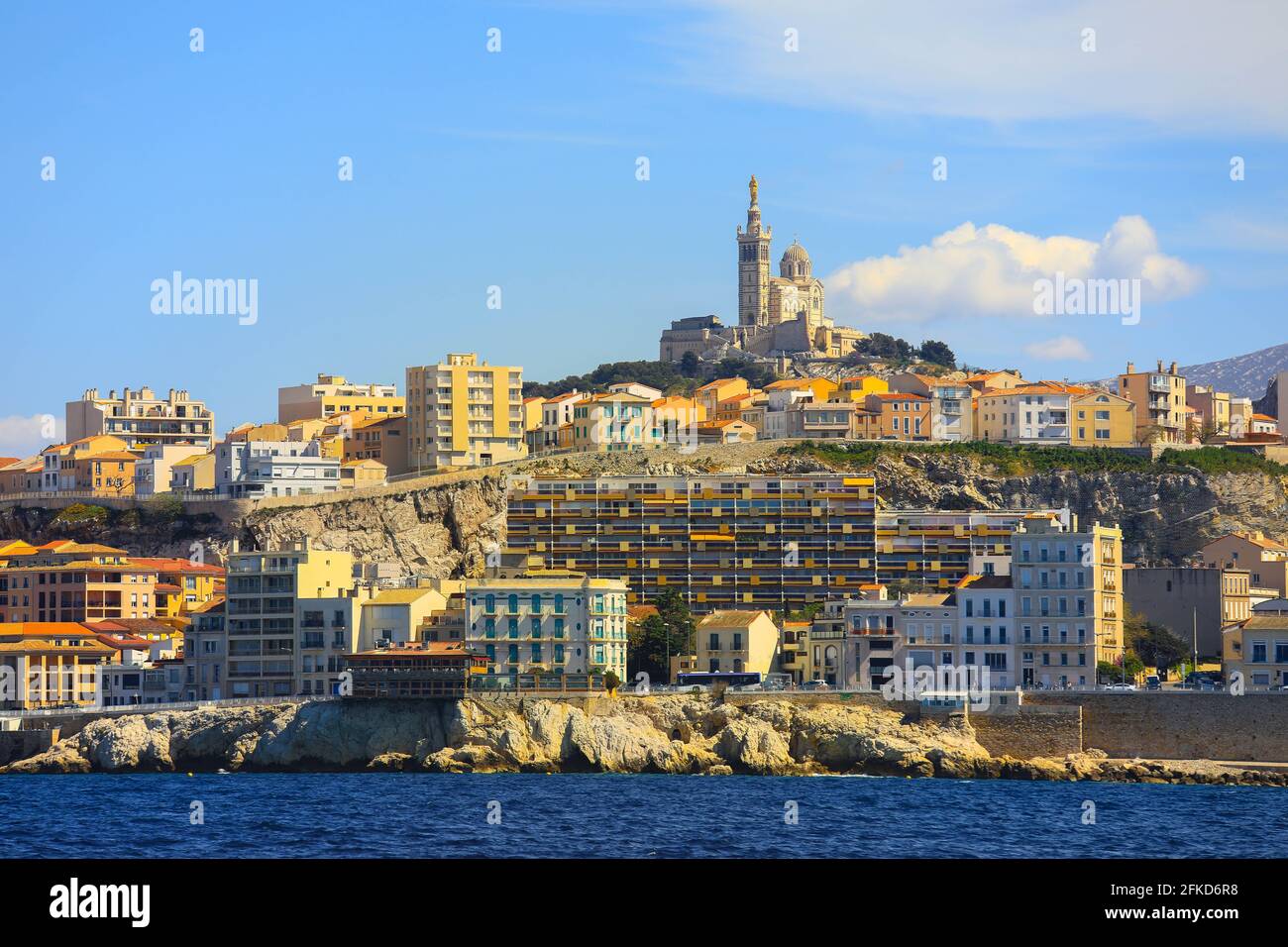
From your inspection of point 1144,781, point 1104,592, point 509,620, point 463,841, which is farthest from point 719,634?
point 463,841

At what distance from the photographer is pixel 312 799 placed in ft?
207

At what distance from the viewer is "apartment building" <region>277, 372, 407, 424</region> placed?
140m

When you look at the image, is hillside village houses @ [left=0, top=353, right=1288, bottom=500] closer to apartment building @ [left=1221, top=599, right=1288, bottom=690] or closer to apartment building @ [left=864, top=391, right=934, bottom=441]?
apartment building @ [left=864, top=391, right=934, bottom=441]

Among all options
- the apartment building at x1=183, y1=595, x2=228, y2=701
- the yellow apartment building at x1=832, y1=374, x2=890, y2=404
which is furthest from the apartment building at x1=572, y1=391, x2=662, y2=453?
the apartment building at x1=183, y1=595, x2=228, y2=701

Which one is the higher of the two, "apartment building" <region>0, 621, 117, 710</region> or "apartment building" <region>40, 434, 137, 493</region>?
"apartment building" <region>40, 434, 137, 493</region>

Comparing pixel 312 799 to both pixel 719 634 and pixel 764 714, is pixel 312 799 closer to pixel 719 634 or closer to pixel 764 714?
pixel 764 714

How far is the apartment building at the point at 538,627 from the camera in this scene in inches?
3076

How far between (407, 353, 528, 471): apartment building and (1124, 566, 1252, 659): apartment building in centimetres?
4316

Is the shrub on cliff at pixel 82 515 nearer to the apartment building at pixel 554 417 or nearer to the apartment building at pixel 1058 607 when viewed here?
the apartment building at pixel 554 417

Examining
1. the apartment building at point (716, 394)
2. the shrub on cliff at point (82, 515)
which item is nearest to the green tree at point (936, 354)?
the apartment building at point (716, 394)

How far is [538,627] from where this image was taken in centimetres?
7856

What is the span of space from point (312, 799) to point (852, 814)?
662 inches

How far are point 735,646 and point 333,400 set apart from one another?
2536 inches

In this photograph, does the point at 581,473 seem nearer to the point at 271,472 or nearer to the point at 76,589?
the point at 271,472
